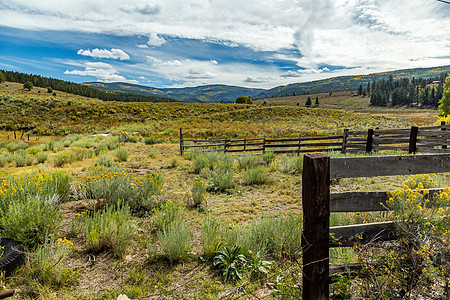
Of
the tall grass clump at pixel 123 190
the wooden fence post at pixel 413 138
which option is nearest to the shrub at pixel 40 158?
the tall grass clump at pixel 123 190

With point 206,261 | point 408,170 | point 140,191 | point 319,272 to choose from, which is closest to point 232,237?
point 206,261

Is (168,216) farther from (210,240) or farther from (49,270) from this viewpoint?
(49,270)

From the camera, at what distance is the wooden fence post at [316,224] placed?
6.68 feet

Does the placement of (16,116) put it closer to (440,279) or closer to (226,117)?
(226,117)

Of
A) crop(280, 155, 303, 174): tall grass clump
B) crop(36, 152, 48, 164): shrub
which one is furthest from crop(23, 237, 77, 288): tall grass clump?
crop(36, 152, 48, 164): shrub

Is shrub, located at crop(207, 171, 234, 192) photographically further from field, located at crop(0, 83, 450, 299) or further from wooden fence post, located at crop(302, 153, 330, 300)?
wooden fence post, located at crop(302, 153, 330, 300)

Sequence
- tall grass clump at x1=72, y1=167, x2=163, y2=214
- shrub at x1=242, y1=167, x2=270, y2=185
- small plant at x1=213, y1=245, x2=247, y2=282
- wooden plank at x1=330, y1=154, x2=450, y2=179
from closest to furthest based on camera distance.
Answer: wooden plank at x1=330, y1=154, x2=450, y2=179, small plant at x1=213, y1=245, x2=247, y2=282, tall grass clump at x1=72, y1=167, x2=163, y2=214, shrub at x1=242, y1=167, x2=270, y2=185

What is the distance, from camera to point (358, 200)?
241 cm

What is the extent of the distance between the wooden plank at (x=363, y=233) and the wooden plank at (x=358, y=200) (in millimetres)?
183

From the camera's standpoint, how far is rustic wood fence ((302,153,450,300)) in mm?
2061

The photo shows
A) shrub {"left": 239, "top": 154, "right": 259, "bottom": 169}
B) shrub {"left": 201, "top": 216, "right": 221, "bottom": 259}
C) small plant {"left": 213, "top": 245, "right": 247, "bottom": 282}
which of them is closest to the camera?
small plant {"left": 213, "top": 245, "right": 247, "bottom": 282}

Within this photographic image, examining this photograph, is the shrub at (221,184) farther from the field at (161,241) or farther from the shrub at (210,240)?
the shrub at (210,240)

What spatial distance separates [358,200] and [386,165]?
0.47 meters

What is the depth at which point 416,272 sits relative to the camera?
2277mm
